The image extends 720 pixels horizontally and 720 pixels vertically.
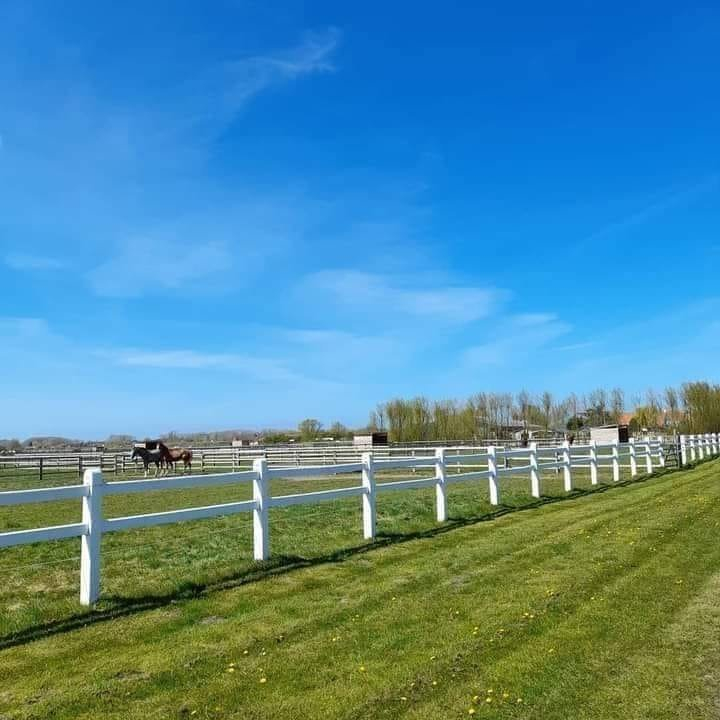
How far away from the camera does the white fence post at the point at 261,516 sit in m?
9.25

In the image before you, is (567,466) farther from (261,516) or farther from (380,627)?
(380,627)

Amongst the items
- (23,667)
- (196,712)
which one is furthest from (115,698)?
(23,667)

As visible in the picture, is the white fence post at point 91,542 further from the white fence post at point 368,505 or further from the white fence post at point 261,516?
the white fence post at point 368,505

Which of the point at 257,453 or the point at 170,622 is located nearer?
the point at 170,622

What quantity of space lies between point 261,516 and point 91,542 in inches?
98.3

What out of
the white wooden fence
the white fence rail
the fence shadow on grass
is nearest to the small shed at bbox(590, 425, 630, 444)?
the white fence rail

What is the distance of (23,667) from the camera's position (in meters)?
5.39

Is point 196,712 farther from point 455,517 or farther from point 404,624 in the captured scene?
point 455,517

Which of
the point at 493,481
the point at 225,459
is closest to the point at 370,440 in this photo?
the point at 225,459

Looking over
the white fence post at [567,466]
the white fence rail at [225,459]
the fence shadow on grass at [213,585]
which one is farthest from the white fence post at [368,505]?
the white fence rail at [225,459]

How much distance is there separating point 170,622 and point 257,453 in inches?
1495

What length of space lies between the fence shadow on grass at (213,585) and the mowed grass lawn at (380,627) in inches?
1.2

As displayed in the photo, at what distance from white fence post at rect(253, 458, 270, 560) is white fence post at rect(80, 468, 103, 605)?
2.32m

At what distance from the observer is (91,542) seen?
7.30 m
